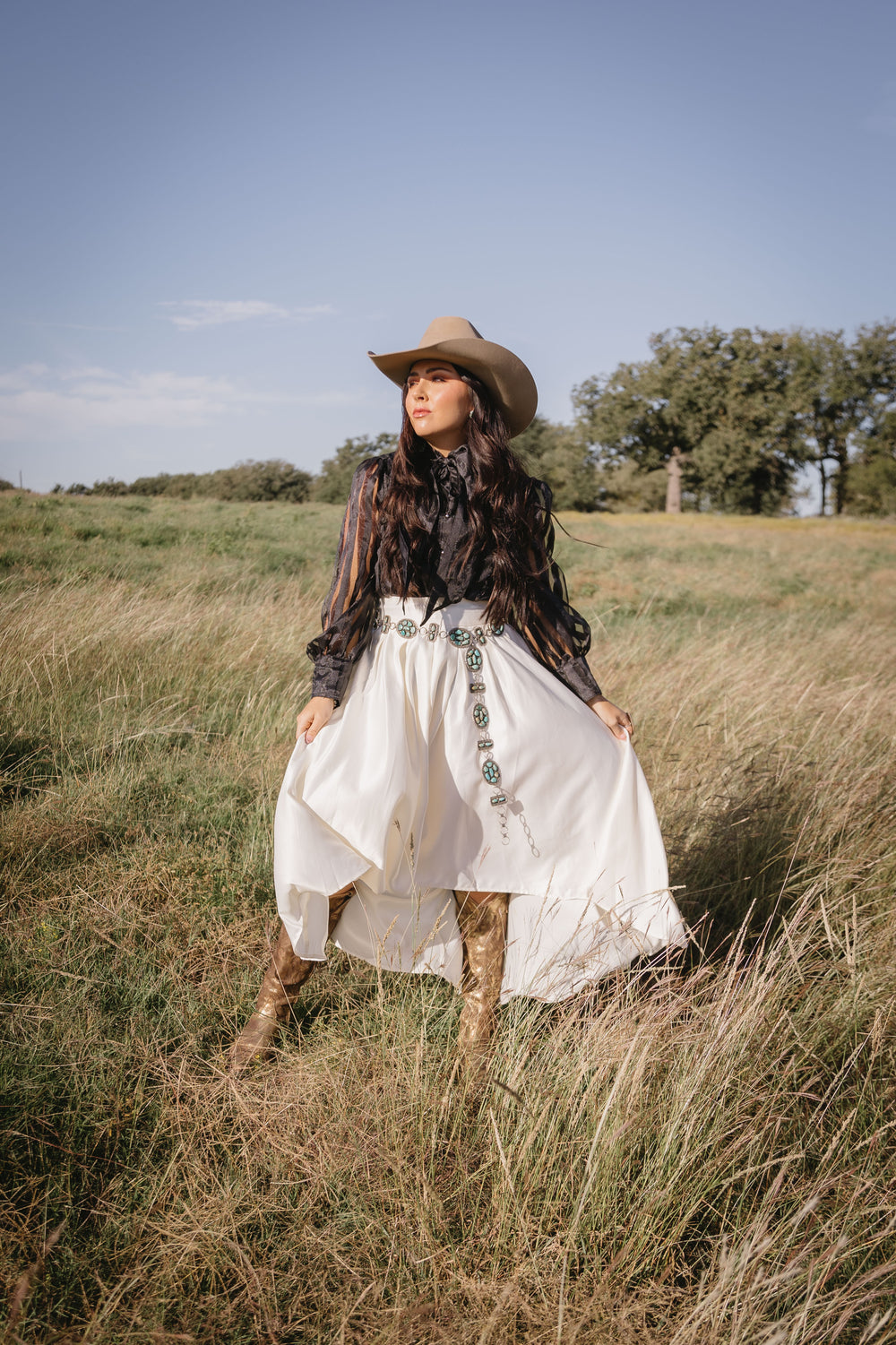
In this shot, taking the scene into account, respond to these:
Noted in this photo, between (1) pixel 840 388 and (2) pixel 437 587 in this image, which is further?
(1) pixel 840 388

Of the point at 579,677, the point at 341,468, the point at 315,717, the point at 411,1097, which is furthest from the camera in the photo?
the point at 341,468

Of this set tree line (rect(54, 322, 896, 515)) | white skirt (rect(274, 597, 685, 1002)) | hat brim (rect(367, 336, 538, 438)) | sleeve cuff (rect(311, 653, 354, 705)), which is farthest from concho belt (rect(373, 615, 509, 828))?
tree line (rect(54, 322, 896, 515))

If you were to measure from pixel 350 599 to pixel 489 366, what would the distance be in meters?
0.77

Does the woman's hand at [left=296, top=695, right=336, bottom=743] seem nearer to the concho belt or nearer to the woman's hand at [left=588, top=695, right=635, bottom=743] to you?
the concho belt

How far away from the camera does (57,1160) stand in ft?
5.97

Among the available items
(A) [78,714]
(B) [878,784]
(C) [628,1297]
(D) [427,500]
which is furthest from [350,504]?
(B) [878,784]

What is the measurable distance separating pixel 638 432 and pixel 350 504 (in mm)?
43103

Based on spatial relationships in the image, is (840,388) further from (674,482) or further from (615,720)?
(615,720)

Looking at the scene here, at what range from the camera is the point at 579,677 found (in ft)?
7.93

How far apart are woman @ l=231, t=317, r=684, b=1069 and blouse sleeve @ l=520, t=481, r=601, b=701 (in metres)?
0.01

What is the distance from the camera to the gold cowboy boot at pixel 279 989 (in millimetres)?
2189

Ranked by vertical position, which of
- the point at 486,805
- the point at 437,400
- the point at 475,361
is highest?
the point at 475,361

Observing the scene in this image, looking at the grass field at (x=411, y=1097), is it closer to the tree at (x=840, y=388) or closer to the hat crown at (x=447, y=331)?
the hat crown at (x=447, y=331)

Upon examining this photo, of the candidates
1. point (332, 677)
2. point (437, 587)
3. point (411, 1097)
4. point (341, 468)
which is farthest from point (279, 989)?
point (341, 468)
